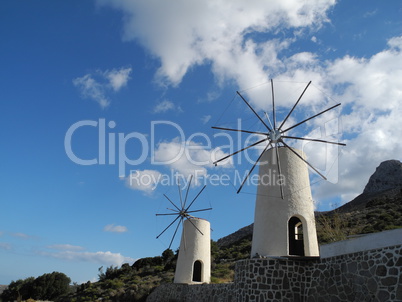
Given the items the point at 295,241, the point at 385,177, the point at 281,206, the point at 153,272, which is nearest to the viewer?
the point at 281,206

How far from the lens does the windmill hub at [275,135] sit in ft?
38.5

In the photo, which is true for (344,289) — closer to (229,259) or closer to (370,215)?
(229,259)

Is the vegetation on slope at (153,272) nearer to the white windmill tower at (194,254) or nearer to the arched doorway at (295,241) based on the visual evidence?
the white windmill tower at (194,254)

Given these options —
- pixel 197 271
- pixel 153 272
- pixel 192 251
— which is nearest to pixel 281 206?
pixel 192 251

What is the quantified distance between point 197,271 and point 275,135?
10.3 metres

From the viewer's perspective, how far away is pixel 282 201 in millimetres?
10734

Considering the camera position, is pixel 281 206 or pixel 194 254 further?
pixel 194 254

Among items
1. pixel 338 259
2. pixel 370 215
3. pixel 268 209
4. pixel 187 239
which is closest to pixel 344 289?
pixel 338 259

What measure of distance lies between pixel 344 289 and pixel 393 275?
155 centimetres

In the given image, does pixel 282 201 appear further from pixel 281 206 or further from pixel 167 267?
pixel 167 267

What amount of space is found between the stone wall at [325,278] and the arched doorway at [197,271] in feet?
22.7

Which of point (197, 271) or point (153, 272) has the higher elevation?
point (153, 272)

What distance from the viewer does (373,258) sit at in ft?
24.2

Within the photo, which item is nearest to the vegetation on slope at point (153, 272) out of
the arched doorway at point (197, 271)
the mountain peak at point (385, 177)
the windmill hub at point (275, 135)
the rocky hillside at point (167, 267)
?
the rocky hillside at point (167, 267)
